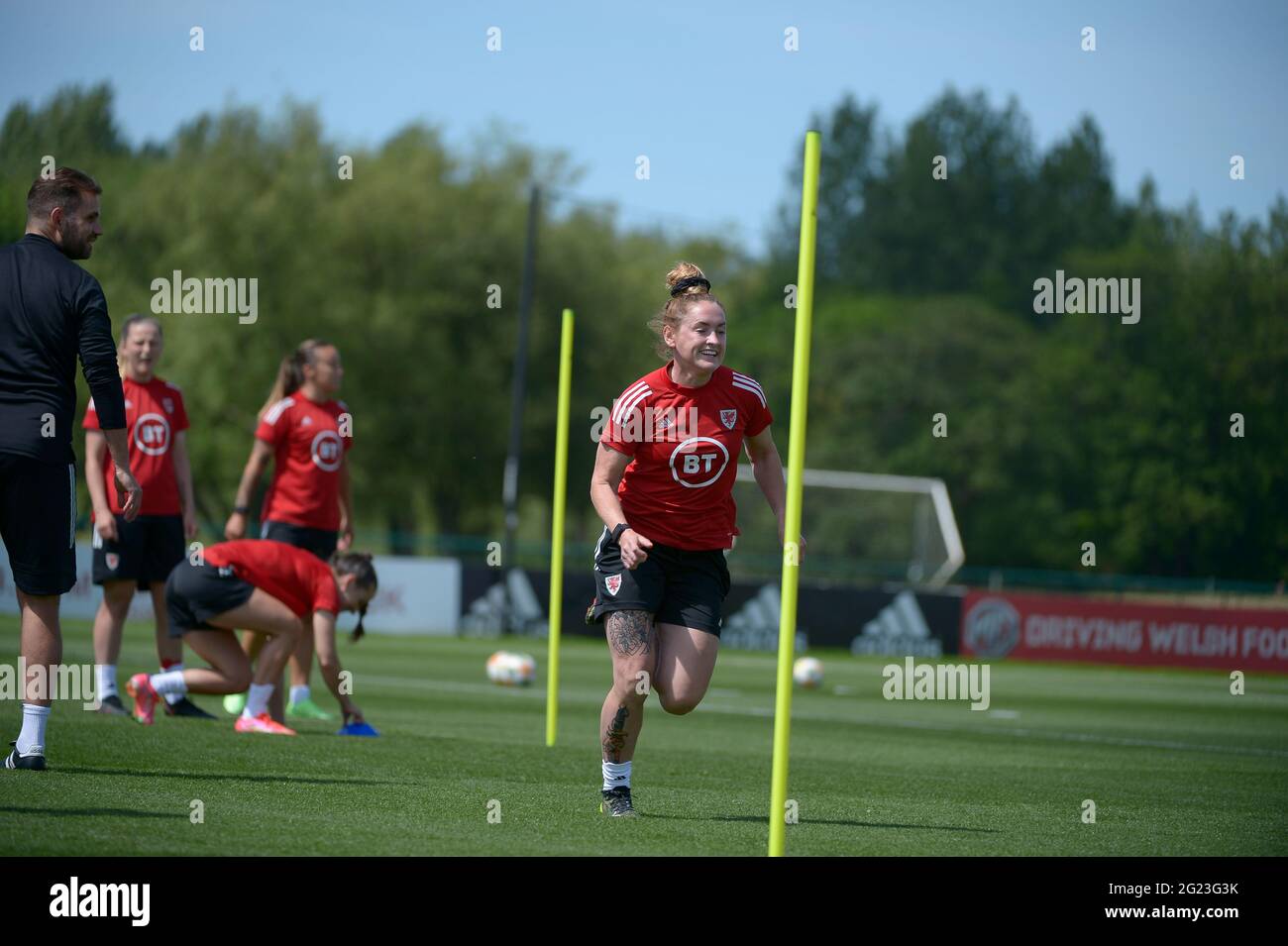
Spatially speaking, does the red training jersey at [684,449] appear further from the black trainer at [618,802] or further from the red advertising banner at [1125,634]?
the red advertising banner at [1125,634]

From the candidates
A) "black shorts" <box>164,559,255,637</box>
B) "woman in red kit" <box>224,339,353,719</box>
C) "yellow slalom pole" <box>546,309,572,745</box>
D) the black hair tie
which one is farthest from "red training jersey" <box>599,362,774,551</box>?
"woman in red kit" <box>224,339,353,719</box>

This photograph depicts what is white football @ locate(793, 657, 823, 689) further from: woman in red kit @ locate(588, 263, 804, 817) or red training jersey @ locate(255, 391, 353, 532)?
woman in red kit @ locate(588, 263, 804, 817)

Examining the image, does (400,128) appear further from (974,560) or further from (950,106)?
(950,106)

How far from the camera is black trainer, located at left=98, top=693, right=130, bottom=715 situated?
1011cm

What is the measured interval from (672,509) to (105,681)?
5096 millimetres

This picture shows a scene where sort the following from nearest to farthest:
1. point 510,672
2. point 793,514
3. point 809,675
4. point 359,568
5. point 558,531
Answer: point 793,514 < point 359,568 < point 558,531 < point 510,672 < point 809,675

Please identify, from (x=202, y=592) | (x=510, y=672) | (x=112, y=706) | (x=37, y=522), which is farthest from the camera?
(x=510, y=672)

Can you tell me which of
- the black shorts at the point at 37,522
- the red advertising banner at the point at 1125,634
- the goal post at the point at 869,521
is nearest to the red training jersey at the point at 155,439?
the black shorts at the point at 37,522

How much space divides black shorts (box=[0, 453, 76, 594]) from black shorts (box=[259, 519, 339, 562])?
4.06m

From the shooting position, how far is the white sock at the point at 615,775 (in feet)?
22.3

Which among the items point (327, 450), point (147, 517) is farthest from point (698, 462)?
point (147, 517)

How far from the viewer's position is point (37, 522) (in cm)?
667

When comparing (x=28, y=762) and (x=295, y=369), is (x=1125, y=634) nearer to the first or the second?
(x=295, y=369)
